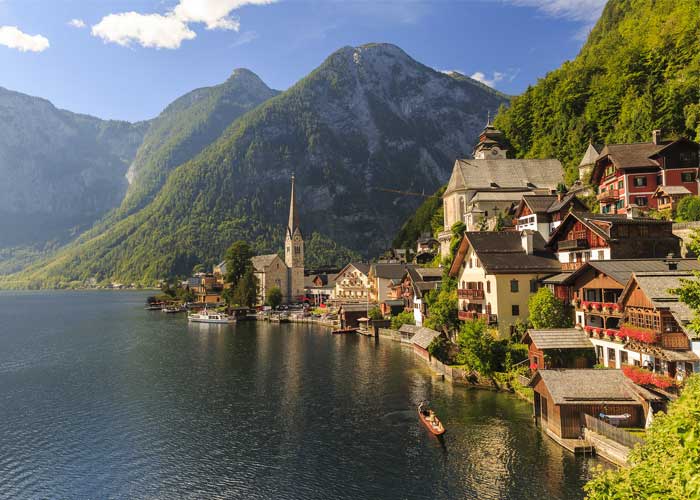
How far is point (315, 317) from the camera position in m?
127

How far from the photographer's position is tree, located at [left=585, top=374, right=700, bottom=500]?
37.4ft

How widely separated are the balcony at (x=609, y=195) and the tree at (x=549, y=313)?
29.0m

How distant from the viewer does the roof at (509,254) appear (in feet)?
184

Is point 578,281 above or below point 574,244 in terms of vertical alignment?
below

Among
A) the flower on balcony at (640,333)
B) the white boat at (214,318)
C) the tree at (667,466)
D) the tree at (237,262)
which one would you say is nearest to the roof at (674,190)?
the flower on balcony at (640,333)

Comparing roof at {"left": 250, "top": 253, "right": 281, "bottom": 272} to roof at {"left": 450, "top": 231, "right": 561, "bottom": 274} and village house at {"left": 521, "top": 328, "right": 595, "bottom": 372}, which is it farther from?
village house at {"left": 521, "top": 328, "right": 595, "bottom": 372}

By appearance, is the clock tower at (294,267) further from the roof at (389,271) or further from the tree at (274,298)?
the roof at (389,271)

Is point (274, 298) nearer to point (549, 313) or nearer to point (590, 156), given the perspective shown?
point (590, 156)

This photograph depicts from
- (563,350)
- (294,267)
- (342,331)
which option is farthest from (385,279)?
(563,350)

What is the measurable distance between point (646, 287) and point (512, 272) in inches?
784

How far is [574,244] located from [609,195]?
2359 cm

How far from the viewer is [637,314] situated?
37281 millimetres

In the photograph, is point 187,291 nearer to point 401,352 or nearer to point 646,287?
point 401,352

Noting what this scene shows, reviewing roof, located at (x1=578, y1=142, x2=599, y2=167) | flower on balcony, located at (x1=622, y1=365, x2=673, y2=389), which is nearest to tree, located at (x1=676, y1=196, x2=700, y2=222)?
roof, located at (x1=578, y1=142, x2=599, y2=167)
